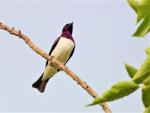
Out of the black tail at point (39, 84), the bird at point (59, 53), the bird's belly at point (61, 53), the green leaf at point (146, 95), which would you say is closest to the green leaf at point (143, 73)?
the green leaf at point (146, 95)

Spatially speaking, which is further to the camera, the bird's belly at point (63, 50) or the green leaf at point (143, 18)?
the bird's belly at point (63, 50)

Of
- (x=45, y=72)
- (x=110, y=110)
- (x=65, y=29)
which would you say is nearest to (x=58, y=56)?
A: (x=45, y=72)

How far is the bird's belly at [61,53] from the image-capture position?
→ 8.48 m

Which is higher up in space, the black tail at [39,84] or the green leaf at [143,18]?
the green leaf at [143,18]

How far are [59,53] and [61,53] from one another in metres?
0.05

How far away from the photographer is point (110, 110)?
836mm

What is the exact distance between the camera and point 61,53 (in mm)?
8523

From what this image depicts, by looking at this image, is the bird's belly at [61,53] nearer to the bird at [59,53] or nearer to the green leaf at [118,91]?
the bird at [59,53]

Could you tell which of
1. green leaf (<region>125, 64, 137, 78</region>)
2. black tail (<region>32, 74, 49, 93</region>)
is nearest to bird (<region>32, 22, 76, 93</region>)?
black tail (<region>32, 74, 49, 93</region>)

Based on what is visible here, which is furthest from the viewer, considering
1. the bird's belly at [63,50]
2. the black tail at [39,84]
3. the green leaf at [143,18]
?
the black tail at [39,84]

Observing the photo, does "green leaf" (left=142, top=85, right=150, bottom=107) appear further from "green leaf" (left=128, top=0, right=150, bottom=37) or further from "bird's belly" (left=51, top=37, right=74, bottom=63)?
"bird's belly" (left=51, top=37, right=74, bottom=63)

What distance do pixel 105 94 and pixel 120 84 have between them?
3 centimetres

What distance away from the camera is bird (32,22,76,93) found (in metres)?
8.49

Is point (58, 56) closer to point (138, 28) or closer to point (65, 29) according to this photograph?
point (65, 29)
